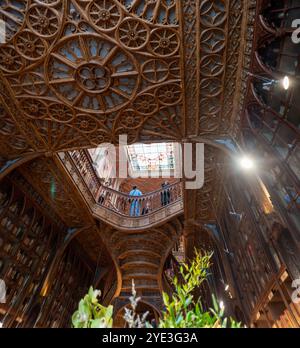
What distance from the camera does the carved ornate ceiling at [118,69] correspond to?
387 cm

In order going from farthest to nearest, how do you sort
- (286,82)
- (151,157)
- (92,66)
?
(151,157) < (92,66) < (286,82)

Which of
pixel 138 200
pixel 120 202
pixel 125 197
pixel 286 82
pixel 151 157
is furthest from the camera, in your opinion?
pixel 151 157

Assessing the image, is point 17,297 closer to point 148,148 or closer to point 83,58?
point 83,58

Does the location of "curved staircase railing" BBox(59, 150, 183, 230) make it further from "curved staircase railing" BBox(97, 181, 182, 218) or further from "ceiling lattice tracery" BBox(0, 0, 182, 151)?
"ceiling lattice tracery" BBox(0, 0, 182, 151)

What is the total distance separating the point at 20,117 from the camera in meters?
5.54

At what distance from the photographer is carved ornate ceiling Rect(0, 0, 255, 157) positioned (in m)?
3.87

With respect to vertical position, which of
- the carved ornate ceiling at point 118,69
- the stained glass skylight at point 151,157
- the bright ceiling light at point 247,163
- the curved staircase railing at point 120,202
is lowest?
the bright ceiling light at point 247,163

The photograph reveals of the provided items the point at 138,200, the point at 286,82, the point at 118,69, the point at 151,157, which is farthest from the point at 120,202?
the point at 286,82

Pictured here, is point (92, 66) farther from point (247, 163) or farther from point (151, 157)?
point (151, 157)

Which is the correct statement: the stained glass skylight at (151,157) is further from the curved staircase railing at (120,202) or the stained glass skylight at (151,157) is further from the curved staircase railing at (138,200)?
the curved staircase railing at (120,202)

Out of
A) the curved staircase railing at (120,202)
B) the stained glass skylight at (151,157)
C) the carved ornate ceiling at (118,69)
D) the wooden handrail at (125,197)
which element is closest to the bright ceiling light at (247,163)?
the carved ornate ceiling at (118,69)

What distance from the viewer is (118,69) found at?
4.64 meters
